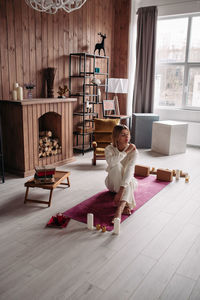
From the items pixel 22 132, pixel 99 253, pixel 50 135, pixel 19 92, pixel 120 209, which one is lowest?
pixel 99 253

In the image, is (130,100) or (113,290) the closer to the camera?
(113,290)

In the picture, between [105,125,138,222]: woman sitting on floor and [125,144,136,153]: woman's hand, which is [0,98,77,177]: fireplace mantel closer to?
[105,125,138,222]: woman sitting on floor

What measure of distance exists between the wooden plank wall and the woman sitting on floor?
1.95 meters

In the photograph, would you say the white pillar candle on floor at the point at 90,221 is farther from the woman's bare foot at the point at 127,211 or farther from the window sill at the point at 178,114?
the window sill at the point at 178,114

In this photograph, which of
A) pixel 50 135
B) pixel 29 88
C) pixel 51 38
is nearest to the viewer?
pixel 29 88

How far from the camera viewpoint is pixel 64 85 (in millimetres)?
5074

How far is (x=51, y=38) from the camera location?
15.6ft

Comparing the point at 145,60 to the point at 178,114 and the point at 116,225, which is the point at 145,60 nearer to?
the point at 178,114

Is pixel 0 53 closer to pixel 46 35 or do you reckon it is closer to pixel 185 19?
pixel 46 35

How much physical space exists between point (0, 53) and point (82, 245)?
2897mm

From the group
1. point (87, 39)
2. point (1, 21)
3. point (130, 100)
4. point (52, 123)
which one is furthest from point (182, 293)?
point (130, 100)

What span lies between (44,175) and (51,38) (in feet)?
8.87

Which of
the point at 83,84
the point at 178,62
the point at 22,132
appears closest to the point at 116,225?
the point at 22,132

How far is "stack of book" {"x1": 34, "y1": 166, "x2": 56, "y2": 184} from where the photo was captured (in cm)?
304
